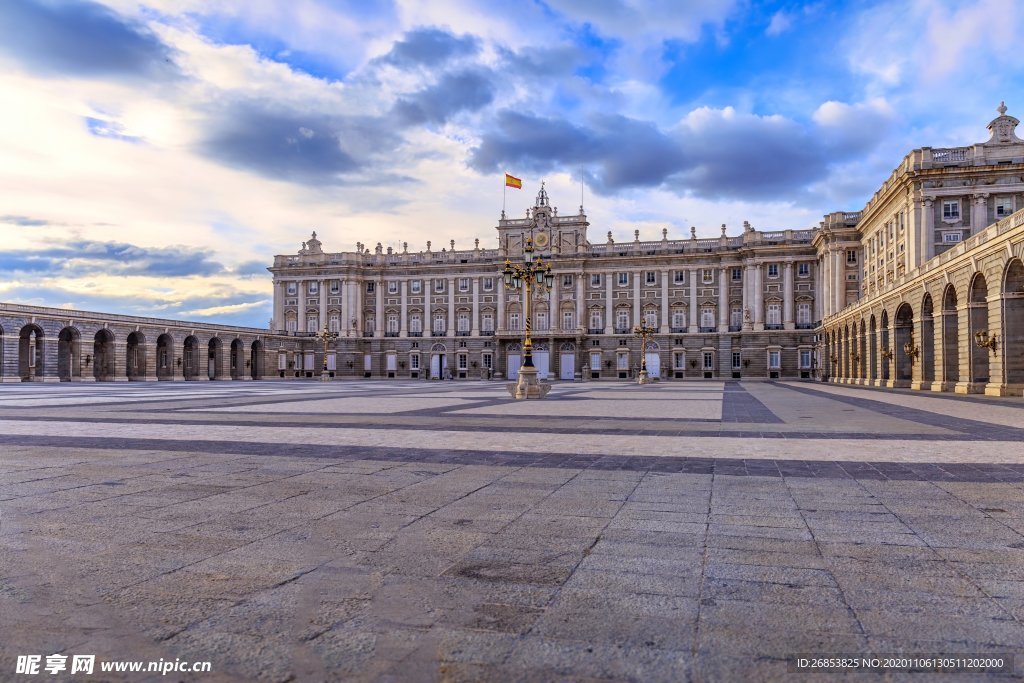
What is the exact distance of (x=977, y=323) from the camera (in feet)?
97.8

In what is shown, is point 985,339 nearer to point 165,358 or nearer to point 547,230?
point 547,230

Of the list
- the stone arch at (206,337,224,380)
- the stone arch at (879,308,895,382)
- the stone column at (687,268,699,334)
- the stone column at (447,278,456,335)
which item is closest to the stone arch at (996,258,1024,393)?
the stone arch at (879,308,895,382)

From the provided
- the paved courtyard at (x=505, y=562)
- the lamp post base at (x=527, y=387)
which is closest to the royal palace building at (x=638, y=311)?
the lamp post base at (x=527, y=387)

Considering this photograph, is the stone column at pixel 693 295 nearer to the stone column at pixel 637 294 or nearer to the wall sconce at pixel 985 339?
the stone column at pixel 637 294

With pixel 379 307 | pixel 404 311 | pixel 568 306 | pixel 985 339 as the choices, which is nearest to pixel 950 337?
pixel 985 339

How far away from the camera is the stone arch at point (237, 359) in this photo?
73812 mm

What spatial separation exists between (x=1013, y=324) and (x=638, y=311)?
175ft

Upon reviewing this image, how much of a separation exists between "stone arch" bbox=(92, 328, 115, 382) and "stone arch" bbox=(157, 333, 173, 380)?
5001mm

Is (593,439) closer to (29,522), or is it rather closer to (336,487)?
(336,487)

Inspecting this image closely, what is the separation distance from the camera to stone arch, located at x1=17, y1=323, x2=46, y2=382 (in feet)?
167

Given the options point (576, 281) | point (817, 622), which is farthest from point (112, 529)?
point (576, 281)

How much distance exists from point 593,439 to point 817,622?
27.9ft

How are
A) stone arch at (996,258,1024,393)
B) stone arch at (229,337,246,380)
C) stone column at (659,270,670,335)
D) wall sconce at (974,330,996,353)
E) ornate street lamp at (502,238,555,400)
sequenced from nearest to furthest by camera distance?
stone arch at (996,258,1024,393) < wall sconce at (974,330,996,353) < ornate street lamp at (502,238,555,400) < stone arch at (229,337,246,380) < stone column at (659,270,670,335)

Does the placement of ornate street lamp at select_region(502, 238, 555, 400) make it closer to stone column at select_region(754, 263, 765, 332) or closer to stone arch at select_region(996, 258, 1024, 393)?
stone arch at select_region(996, 258, 1024, 393)
